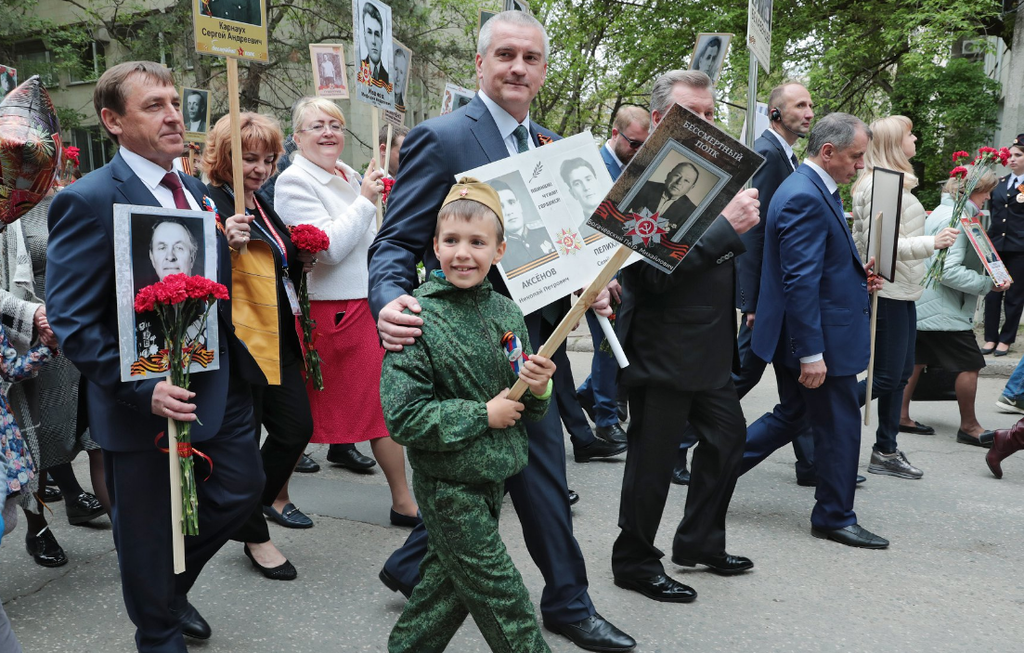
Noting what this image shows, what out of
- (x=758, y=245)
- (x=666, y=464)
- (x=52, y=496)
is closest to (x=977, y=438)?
(x=758, y=245)

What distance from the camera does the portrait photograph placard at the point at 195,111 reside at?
A: 697cm

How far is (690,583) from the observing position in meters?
3.70

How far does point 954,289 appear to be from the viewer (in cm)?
609

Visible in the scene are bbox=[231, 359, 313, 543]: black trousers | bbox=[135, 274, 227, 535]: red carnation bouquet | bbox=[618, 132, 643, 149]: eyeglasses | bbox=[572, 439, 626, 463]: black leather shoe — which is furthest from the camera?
bbox=[618, 132, 643, 149]: eyeglasses

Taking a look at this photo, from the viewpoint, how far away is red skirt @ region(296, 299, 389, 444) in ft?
14.2

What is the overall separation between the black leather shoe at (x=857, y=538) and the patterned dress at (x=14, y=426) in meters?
3.46

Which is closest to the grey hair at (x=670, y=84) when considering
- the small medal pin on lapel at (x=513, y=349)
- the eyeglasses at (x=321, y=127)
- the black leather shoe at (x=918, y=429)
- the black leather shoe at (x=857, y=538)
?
the small medal pin on lapel at (x=513, y=349)

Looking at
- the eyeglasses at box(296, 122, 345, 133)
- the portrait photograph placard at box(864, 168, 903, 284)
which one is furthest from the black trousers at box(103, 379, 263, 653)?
the portrait photograph placard at box(864, 168, 903, 284)

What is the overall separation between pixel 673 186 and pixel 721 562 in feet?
6.42

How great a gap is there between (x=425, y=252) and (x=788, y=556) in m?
2.30

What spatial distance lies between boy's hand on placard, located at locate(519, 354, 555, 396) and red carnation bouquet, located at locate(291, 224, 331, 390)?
1950 millimetres

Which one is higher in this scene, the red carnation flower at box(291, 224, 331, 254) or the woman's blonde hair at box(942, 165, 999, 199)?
the woman's blonde hair at box(942, 165, 999, 199)

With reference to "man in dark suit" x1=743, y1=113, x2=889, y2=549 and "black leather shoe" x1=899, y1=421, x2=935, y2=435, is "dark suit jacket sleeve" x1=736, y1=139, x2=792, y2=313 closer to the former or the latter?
"man in dark suit" x1=743, y1=113, x2=889, y2=549

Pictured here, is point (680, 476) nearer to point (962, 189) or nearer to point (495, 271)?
point (495, 271)
